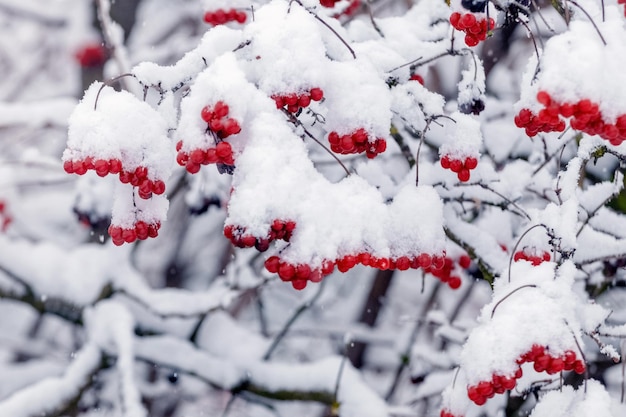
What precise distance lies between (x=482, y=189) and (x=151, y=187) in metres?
1.42

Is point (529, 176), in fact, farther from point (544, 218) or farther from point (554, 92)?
point (554, 92)

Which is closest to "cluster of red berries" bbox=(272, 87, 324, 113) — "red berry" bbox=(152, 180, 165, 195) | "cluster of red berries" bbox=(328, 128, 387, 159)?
"cluster of red berries" bbox=(328, 128, 387, 159)

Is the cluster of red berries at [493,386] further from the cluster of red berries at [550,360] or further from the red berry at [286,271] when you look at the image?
the red berry at [286,271]

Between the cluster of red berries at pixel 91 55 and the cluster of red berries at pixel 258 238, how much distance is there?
3.70 meters

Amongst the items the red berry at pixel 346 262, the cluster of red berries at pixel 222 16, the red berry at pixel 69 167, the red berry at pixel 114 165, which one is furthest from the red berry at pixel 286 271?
the cluster of red berries at pixel 222 16

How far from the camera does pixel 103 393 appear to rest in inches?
180

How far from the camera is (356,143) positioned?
200 centimetres

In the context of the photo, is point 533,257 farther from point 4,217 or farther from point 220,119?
point 4,217

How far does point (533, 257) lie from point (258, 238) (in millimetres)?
1124

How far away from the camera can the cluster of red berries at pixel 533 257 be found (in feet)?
7.80

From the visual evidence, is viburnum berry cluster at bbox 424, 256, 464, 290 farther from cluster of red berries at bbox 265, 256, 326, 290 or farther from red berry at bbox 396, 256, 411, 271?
cluster of red berries at bbox 265, 256, 326, 290

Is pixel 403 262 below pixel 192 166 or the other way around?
below

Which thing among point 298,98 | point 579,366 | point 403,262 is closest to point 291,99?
point 298,98

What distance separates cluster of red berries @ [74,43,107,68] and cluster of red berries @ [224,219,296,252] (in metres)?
3.70
